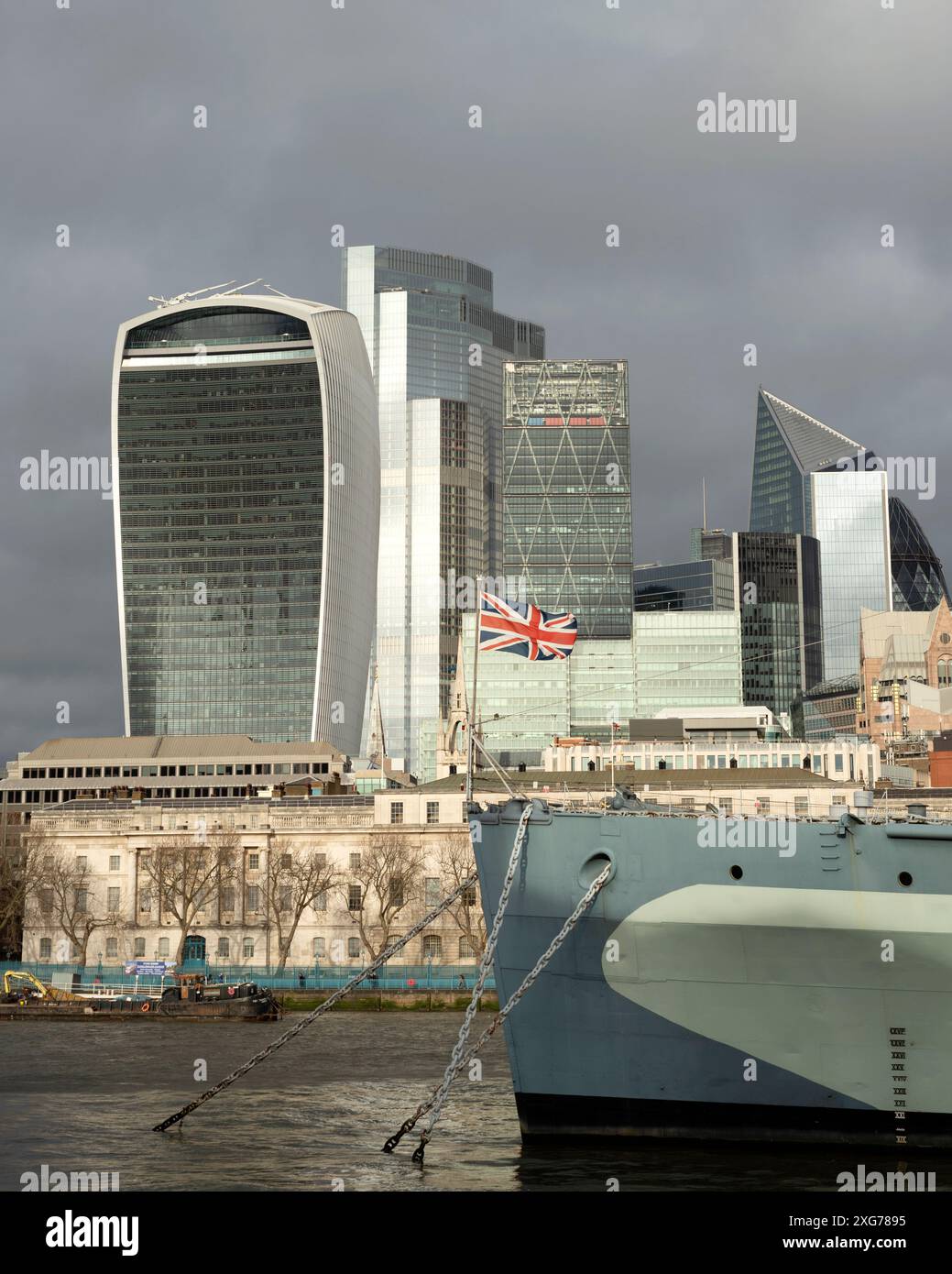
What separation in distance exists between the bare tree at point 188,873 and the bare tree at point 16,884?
8639mm

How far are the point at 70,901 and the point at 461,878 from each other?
3290cm

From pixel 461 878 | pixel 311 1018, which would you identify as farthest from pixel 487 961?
pixel 461 878

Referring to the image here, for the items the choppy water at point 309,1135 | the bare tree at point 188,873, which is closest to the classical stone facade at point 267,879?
the bare tree at point 188,873

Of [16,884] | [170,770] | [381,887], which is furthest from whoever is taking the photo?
[170,770]

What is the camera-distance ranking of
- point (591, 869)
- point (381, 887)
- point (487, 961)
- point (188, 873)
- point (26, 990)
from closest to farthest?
point (487, 961) → point (591, 869) → point (26, 990) → point (381, 887) → point (188, 873)

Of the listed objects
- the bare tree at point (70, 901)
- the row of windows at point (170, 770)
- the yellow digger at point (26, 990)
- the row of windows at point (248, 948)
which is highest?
the row of windows at point (170, 770)

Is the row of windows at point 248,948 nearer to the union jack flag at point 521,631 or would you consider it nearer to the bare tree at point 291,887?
the bare tree at point 291,887

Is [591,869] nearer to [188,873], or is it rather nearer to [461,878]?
[461,878]

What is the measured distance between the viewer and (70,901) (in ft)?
421

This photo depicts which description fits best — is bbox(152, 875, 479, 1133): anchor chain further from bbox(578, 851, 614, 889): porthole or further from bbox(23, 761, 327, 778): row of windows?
bbox(23, 761, 327, 778): row of windows

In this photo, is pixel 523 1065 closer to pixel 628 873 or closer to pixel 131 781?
Result: pixel 628 873

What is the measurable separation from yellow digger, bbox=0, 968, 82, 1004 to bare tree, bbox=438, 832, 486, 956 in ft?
92.5

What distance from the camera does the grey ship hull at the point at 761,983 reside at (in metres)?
34.8
